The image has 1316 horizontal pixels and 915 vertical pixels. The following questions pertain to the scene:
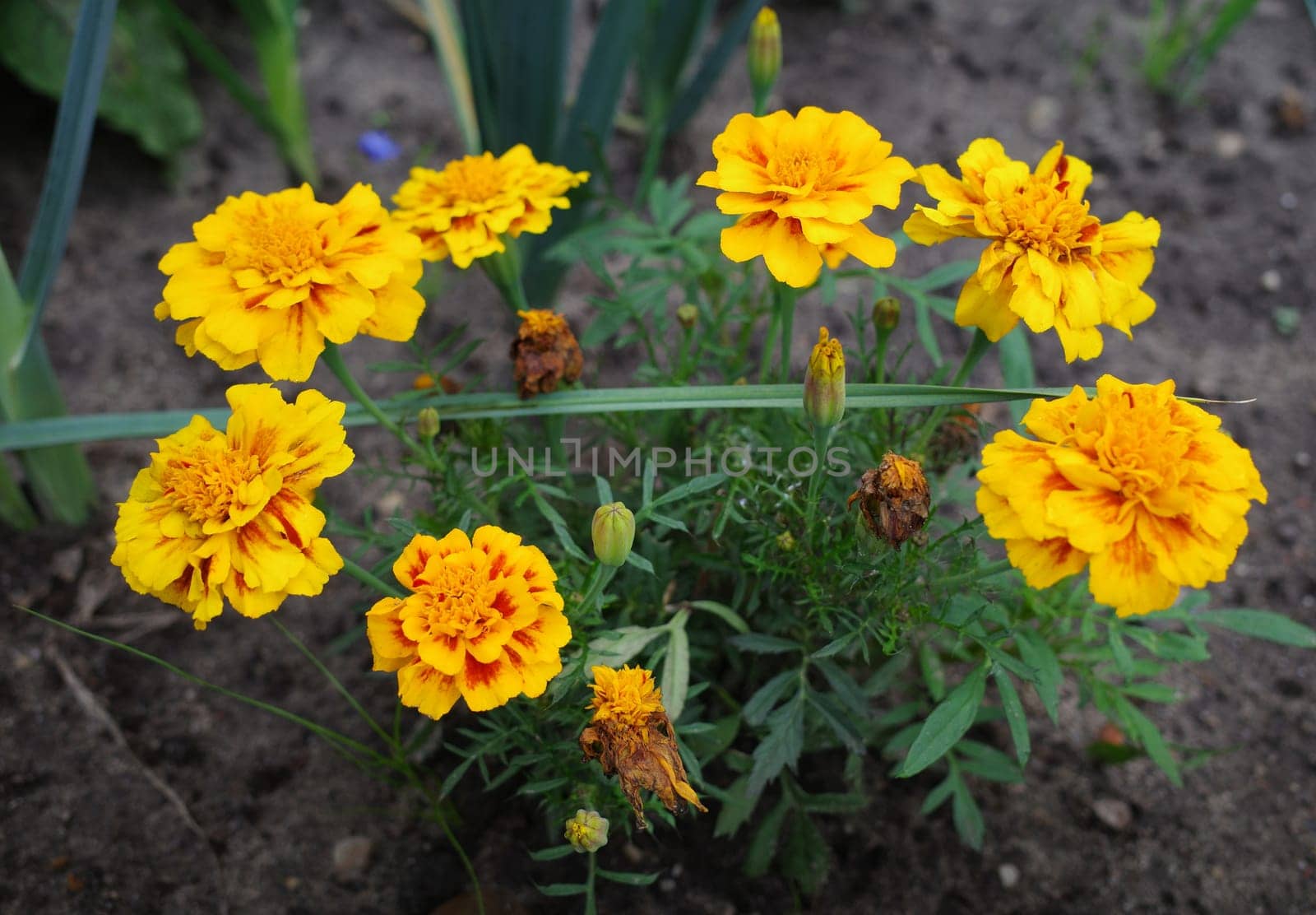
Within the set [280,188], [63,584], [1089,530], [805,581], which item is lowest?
[63,584]

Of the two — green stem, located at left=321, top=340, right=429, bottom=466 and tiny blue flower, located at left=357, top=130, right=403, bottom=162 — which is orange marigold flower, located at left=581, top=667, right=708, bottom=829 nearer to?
green stem, located at left=321, top=340, right=429, bottom=466

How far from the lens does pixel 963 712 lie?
112cm

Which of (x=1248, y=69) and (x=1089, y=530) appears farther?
(x=1248, y=69)

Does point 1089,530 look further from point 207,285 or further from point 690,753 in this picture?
point 207,285

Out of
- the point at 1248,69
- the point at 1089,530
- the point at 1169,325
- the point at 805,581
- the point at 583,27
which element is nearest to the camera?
the point at 1089,530

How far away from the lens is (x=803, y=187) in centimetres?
101

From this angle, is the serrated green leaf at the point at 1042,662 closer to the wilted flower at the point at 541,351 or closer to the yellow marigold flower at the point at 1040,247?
the yellow marigold flower at the point at 1040,247

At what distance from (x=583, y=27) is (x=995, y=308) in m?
1.91

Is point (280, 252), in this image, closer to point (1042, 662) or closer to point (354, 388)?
point (354, 388)

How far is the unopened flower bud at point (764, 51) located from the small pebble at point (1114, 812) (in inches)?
Answer: 43.3

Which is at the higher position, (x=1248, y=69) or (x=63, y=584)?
(x=1248, y=69)

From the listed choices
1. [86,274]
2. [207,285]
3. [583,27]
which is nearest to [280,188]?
[86,274]

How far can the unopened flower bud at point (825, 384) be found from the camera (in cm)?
97

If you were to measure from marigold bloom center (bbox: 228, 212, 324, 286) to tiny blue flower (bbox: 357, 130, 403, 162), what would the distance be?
4.00 ft
